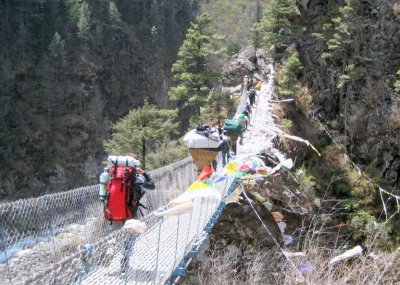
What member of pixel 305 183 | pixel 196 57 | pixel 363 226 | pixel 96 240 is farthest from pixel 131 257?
pixel 196 57

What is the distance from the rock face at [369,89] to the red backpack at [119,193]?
12.6m

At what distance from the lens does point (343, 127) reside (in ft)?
53.9

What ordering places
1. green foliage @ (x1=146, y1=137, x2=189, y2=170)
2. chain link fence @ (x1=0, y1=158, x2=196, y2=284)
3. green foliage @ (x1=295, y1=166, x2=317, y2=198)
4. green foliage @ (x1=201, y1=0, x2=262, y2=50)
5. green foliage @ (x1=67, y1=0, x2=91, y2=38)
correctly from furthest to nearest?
green foliage @ (x1=201, y1=0, x2=262, y2=50), green foliage @ (x1=67, y1=0, x2=91, y2=38), green foliage @ (x1=146, y1=137, x2=189, y2=170), green foliage @ (x1=295, y1=166, x2=317, y2=198), chain link fence @ (x1=0, y1=158, x2=196, y2=284)

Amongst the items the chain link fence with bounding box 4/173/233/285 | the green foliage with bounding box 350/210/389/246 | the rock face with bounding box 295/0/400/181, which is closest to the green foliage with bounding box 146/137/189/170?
the green foliage with bounding box 350/210/389/246

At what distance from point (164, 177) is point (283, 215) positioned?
342cm

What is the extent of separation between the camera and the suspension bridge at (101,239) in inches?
121

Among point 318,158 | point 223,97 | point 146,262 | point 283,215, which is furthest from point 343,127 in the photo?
point 146,262

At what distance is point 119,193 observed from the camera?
3.98 meters

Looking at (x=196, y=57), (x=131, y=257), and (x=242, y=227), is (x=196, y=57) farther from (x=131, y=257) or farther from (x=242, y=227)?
(x=131, y=257)

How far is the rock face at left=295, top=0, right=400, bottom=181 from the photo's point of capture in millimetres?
15325

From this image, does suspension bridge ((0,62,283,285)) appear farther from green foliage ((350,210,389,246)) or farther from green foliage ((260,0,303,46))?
green foliage ((260,0,303,46))

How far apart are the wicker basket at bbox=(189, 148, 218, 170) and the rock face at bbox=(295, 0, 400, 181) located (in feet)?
34.5

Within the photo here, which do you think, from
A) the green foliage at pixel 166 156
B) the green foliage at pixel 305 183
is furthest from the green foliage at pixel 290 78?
the green foliage at pixel 305 183

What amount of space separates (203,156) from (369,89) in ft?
38.2
